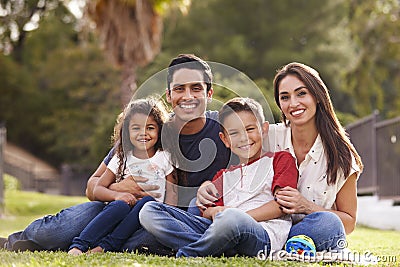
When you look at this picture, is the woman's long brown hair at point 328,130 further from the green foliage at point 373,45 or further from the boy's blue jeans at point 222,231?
the green foliage at point 373,45

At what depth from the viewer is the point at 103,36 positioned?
18.0m

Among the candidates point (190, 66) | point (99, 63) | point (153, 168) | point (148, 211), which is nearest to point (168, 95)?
point (190, 66)

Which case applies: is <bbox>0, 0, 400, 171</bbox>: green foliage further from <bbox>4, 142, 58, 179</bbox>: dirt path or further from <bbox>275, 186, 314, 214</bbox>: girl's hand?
<bbox>275, 186, 314, 214</bbox>: girl's hand

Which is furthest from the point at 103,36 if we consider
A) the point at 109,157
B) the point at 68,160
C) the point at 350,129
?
the point at 68,160

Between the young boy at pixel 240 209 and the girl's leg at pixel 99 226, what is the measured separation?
205 mm

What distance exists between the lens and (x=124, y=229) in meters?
4.79

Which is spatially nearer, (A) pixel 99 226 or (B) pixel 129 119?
(A) pixel 99 226

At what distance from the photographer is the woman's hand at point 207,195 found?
468 centimetres

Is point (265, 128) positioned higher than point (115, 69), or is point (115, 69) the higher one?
point (115, 69)

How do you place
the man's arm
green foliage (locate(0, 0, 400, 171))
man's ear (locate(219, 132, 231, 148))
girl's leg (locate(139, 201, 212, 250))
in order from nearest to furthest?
1. girl's leg (locate(139, 201, 212, 250))
2. man's ear (locate(219, 132, 231, 148))
3. the man's arm
4. green foliage (locate(0, 0, 400, 171))

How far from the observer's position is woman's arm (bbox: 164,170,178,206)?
4.98 m

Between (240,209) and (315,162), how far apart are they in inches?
24.2

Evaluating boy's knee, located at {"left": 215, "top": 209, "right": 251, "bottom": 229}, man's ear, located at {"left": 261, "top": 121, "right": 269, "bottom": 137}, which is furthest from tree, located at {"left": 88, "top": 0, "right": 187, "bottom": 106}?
boy's knee, located at {"left": 215, "top": 209, "right": 251, "bottom": 229}

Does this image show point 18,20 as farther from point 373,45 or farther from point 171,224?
point 171,224
